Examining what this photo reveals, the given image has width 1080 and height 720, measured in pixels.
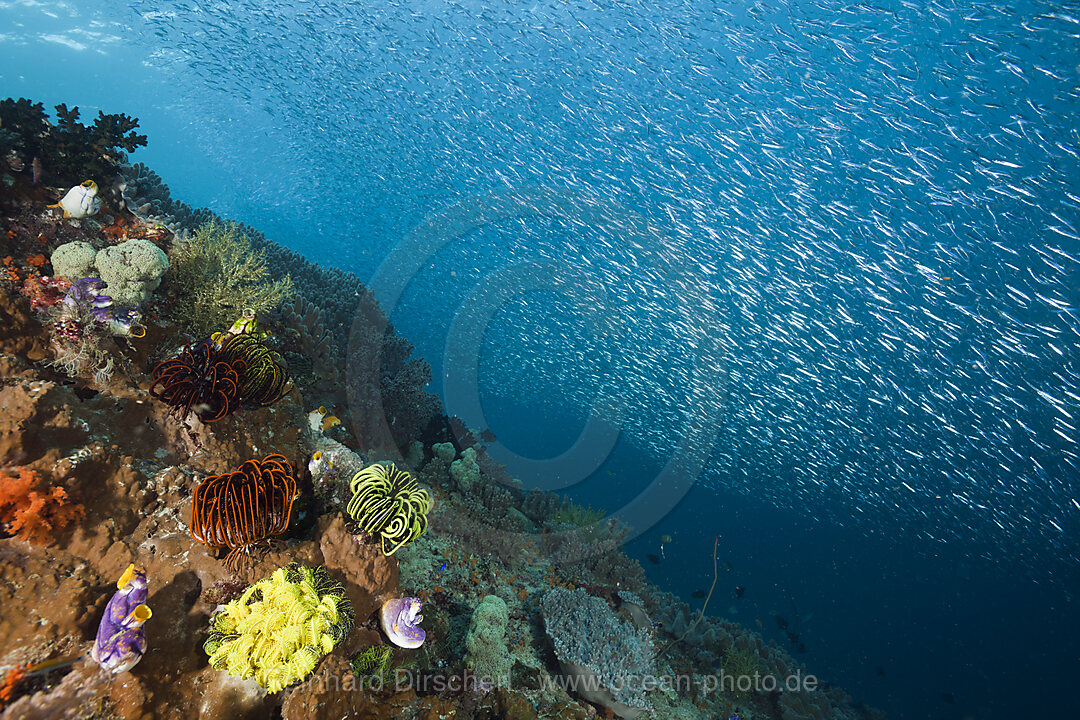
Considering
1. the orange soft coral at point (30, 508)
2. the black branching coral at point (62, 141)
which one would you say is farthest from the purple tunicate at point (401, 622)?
the black branching coral at point (62, 141)

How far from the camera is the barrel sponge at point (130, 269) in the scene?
3334mm

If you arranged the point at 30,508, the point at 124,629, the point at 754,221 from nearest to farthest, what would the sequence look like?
1. the point at 124,629
2. the point at 30,508
3. the point at 754,221

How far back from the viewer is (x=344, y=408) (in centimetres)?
655

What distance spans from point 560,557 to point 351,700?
4938 mm

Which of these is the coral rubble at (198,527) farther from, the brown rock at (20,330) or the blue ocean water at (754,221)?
the blue ocean water at (754,221)

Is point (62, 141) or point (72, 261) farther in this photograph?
point (62, 141)

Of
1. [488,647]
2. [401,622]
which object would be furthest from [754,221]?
[401,622]

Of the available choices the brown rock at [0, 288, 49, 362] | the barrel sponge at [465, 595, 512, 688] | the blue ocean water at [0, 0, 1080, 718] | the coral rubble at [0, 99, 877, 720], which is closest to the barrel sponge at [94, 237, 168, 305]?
the coral rubble at [0, 99, 877, 720]

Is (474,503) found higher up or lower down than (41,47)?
higher up

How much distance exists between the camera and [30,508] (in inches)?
91.5

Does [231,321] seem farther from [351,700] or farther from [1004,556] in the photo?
[1004,556]

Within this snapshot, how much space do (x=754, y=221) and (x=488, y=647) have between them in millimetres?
15511

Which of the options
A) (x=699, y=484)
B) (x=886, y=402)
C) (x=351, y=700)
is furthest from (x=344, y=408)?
(x=699, y=484)

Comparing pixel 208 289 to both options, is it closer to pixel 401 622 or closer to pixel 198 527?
pixel 198 527
